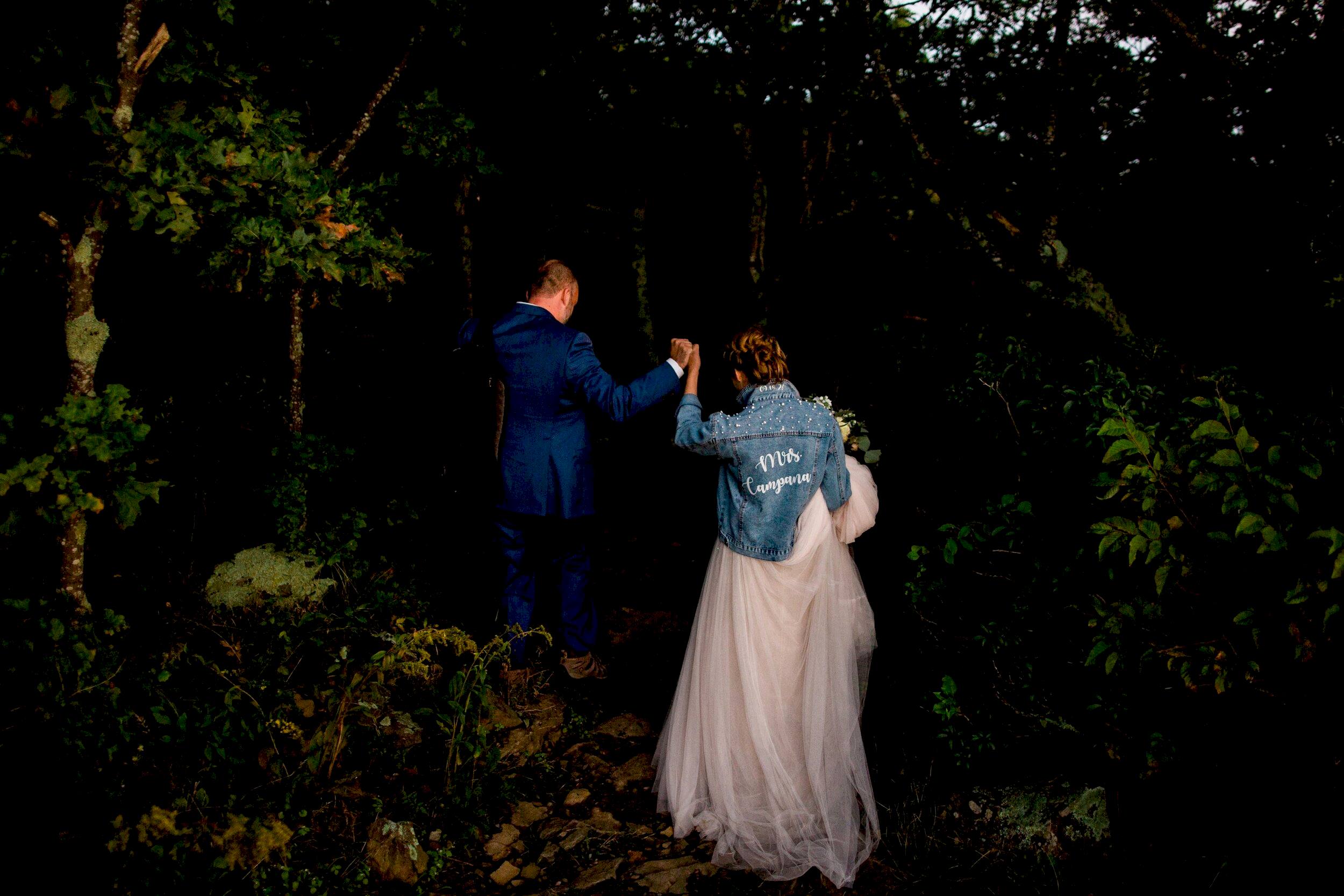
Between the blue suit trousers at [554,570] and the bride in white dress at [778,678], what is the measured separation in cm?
121

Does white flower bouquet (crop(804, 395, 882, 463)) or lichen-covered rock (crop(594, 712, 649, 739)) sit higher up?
white flower bouquet (crop(804, 395, 882, 463))

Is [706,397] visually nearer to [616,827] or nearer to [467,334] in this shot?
[467,334]

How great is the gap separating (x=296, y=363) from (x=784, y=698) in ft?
13.8

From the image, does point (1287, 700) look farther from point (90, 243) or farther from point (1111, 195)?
point (90, 243)

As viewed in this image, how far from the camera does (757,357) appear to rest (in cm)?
334

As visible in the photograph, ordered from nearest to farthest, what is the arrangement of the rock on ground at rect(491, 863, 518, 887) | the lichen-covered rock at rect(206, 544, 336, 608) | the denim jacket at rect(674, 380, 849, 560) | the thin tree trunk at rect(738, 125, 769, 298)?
the rock on ground at rect(491, 863, 518, 887) → the denim jacket at rect(674, 380, 849, 560) → the lichen-covered rock at rect(206, 544, 336, 608) → the thin tree trunk at rect(738, 125, 769, 298)

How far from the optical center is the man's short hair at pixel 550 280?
421 cm

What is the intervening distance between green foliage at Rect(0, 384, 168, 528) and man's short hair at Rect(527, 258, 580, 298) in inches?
79.2

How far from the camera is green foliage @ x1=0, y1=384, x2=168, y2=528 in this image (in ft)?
10.3

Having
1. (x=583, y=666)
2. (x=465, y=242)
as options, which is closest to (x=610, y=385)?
(x=583, y=666)

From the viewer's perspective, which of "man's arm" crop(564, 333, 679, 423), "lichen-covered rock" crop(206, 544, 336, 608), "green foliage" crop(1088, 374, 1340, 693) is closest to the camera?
"green foliage" crop(1088, 374, 1340, 693)

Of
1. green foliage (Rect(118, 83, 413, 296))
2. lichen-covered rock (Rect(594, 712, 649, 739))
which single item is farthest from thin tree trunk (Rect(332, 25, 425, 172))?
lichen-covered rock (Rect(594, 712, 649, 739))

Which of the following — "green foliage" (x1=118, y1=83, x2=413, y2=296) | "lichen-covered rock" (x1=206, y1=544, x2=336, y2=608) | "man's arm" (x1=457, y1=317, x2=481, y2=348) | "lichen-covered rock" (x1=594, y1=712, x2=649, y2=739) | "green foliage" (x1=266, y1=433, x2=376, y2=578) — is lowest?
"lichen-covered rock" (x1=594, y1=712, x2=649, y2=739)

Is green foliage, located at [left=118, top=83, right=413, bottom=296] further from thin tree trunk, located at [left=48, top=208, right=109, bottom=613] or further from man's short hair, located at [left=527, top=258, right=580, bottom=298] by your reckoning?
man's short hair, located at [left=527, top=258, right=580, bottom=298]
